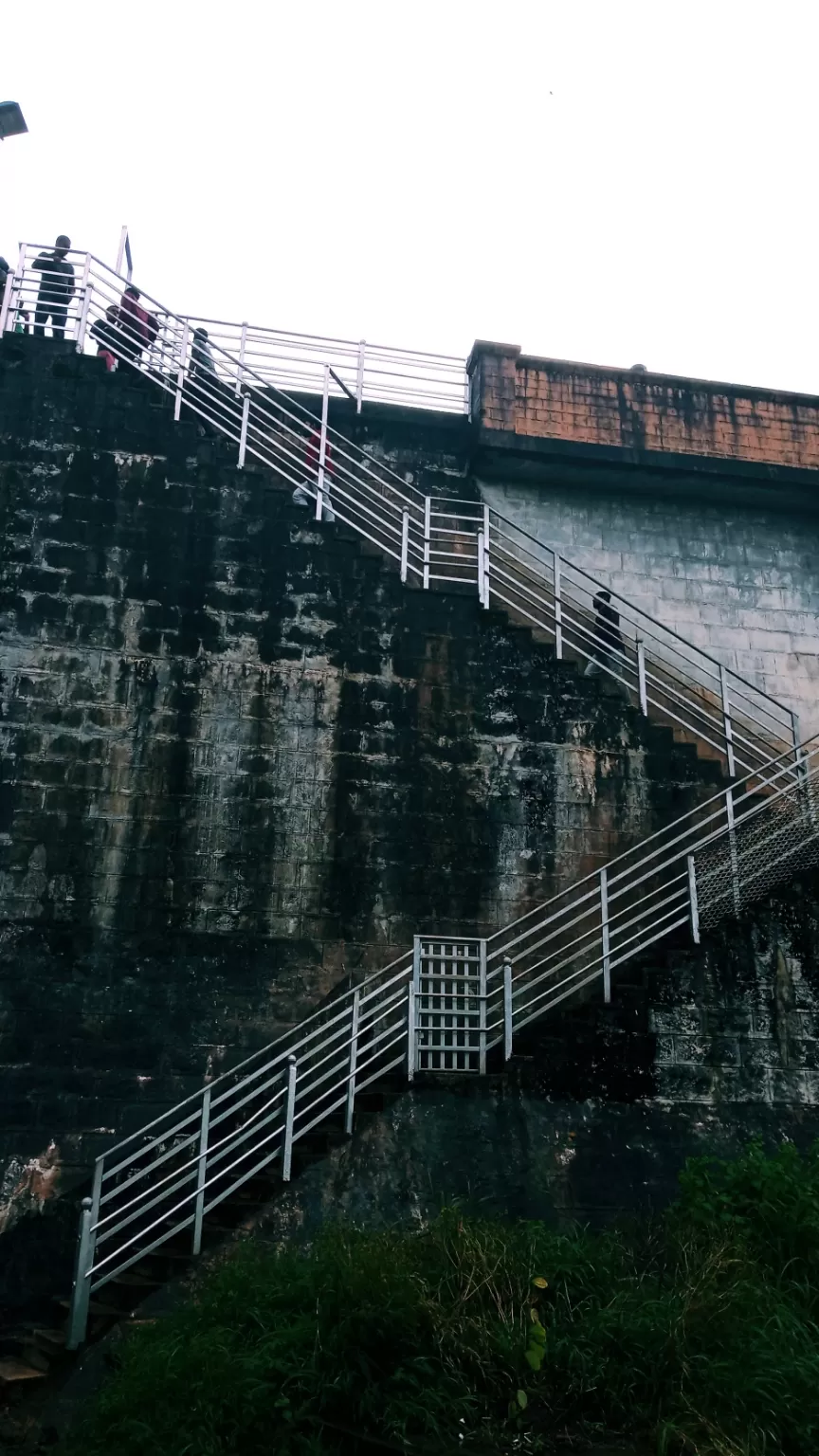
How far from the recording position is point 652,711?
13641 mm

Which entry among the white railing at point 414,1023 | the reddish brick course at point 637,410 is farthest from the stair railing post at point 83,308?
the white railing at point 414,1023

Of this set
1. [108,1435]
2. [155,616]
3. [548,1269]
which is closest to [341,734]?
[155,616]

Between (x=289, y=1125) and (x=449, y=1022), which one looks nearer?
(x=289, y=1125)

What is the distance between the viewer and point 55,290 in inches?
501

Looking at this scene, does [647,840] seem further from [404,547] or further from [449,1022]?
[404,547]

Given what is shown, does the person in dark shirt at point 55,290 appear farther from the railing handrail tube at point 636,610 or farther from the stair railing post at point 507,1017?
the stair railing post at point 507,1017

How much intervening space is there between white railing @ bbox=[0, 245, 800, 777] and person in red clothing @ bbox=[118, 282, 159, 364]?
0.02 m

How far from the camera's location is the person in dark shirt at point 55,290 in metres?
12.4

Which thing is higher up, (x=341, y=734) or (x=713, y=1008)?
(x=341, y=734)

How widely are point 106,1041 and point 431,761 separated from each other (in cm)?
396

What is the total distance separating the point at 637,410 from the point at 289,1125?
Result: 9985 millimetres

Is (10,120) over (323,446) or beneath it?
over

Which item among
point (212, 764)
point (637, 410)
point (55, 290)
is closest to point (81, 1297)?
point (212, 764)

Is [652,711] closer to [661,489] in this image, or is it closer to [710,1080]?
[661,489]
